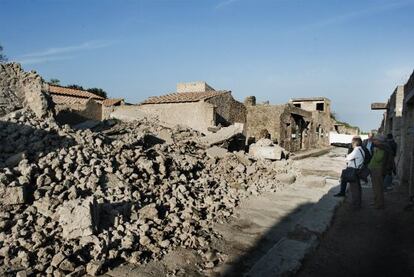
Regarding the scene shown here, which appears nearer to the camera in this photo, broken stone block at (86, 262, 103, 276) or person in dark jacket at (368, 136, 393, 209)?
broken stone block at (86, 262, 103, 276)

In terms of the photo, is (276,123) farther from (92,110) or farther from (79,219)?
(79,219)

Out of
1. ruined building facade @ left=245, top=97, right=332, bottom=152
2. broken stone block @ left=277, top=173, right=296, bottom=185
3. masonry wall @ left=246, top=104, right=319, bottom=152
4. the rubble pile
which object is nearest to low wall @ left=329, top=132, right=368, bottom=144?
ruined building facade @ left=245, top=97, right=332, bottom=152

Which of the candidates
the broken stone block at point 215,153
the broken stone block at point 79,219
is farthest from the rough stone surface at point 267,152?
the broken stone block at point 79,219

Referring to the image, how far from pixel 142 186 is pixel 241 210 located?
199cm

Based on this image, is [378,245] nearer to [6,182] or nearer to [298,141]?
[6,182]

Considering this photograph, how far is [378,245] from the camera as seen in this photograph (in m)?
5.39

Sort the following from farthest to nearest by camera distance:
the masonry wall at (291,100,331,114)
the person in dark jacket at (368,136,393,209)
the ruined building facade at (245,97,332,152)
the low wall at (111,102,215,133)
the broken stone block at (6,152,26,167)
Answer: the masonry wall at (291,100,331,114), the ruined building facade at (245,97,332,152), the low wall at (111,102,215,133), the person in dark jacket at (368,136,393,209), the broken stone block at (6,152,26,167)

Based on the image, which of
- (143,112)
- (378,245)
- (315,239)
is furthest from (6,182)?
(143,112)

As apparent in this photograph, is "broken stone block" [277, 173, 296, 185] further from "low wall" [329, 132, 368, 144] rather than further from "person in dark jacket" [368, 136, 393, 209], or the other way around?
"low wall" [329, 132, 368, 144]

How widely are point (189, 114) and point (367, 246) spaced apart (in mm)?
9925

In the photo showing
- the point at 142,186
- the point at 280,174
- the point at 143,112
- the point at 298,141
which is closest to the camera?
the point at 142,186

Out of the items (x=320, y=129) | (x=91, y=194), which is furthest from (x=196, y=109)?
(x=320, y=129)

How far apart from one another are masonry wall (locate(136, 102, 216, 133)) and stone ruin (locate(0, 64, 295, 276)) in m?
4.71

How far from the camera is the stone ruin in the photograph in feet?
13.3
